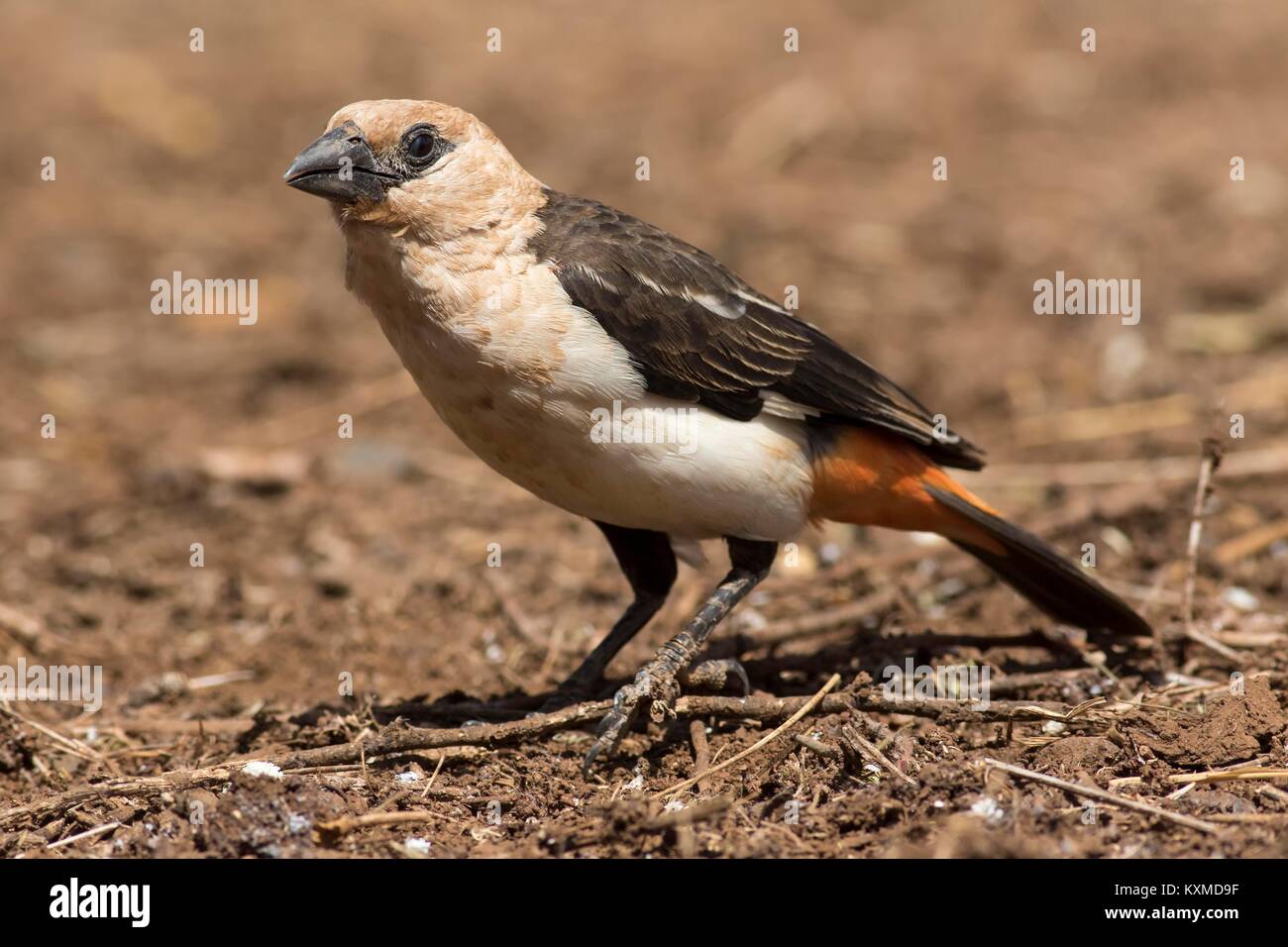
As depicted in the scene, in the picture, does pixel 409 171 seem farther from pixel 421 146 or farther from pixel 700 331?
pixel 700 331

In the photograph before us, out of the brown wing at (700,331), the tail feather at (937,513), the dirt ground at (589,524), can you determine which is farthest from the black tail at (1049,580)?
the brown wing at (700,331)

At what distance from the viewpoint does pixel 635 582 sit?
5805 mm

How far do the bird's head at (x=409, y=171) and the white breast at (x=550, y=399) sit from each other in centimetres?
13

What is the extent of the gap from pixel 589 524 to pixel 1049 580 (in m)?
3.00

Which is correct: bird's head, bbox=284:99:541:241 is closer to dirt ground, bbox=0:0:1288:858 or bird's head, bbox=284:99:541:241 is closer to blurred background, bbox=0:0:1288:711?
dirt ground, bbox=0:0:1288:858

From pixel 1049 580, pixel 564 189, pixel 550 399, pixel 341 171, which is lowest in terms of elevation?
pixel 1049 580

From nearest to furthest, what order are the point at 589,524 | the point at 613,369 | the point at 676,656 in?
the point at 613,369 → the point at 676,656 → the point at 589,524

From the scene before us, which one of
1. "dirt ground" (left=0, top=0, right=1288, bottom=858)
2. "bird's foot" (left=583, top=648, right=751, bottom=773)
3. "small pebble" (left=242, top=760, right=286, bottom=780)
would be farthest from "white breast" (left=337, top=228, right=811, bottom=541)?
"small pebble" (left=242, top=760, right=286, bottom=780)

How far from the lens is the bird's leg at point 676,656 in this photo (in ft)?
16.1

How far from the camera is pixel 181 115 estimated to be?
12.9 meters

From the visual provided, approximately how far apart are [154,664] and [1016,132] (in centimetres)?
876

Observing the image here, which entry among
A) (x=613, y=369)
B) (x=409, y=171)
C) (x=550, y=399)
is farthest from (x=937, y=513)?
(x=409, y=171)
